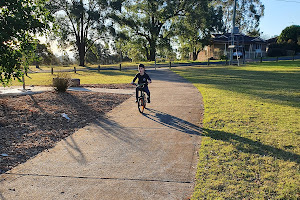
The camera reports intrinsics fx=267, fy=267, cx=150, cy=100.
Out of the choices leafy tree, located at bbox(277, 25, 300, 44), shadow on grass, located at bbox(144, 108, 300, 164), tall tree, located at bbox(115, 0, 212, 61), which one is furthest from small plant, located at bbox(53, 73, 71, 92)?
leafy tree, located at bbox(277, 25, 300, 44)

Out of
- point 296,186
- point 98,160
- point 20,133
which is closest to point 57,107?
point 20,133

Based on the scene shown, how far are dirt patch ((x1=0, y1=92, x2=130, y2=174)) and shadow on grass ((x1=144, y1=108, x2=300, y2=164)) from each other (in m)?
2.18

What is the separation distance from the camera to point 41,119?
7.88 m

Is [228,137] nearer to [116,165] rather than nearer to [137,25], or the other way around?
[116,165]

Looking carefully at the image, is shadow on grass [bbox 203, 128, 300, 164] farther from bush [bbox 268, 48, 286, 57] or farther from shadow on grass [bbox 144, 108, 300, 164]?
bush [bbox 268, 48, 286, 57]

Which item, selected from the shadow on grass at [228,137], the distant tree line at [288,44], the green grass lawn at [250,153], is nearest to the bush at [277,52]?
the distant tree line at [288,44]

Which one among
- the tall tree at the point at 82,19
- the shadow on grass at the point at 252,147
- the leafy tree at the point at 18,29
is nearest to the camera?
the shadow on grass at the point at 252,147

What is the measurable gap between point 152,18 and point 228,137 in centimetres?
4377

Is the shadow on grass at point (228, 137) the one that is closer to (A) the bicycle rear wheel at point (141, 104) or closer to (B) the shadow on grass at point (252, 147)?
(B) the shadow on grass at point (252, 147)

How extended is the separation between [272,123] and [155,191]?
427cm

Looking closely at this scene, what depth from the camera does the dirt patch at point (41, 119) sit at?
5.59 meters

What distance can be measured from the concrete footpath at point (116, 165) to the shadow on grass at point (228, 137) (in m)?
0.05

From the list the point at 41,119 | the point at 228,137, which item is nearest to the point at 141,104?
the point at 41,119

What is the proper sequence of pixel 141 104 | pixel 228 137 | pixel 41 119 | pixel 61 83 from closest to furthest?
pixel 228 137, pixel 41 119, pixel 141 104, pixel 61 83
